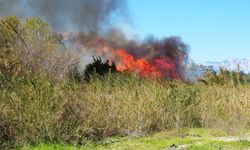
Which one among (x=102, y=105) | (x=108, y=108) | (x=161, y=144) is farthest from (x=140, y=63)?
(x=161, y=144)

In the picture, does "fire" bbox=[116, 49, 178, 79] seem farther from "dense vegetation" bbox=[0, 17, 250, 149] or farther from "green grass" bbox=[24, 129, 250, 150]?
"green grass" bbox=[24, 129, 250, 150]

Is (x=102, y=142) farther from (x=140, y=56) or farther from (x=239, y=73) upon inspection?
(x=140, y=56)

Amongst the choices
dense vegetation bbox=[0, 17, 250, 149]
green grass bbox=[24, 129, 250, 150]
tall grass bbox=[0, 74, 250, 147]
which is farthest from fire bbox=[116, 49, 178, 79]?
green grass bbox=[24, 129, 250, 150]

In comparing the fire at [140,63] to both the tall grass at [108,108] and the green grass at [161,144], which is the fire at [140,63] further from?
the green grass at [161,144]

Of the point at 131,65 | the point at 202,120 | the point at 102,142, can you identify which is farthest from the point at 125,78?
the point at 131,65

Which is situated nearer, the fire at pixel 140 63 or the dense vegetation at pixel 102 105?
the dense vegetation at pixel 102 105

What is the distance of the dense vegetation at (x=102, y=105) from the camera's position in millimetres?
12500

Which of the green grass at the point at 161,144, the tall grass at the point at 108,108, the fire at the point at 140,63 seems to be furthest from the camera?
the fire at the point at 140,63

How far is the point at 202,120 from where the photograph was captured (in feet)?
57.0

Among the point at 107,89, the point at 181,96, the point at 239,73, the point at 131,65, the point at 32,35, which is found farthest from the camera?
the point at 131,65

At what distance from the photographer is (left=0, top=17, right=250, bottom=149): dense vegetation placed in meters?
12.5

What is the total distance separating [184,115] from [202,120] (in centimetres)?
84

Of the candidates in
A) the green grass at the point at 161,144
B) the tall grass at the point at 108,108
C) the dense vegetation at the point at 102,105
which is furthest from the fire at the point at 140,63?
the green grass at the point at 161,144

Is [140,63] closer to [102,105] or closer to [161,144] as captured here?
[102,105]
